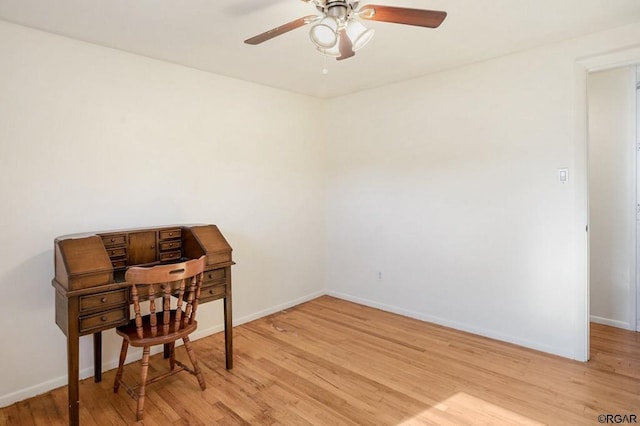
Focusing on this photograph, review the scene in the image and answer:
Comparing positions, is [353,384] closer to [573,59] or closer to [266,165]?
[266,165]

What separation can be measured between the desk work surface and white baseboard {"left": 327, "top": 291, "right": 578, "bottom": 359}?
1924mm

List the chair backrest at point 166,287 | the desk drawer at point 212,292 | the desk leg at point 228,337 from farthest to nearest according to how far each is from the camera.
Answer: the desk leg at point 228,337 → the desk drawer at point 212,292 → the chair backrest at point 166,287

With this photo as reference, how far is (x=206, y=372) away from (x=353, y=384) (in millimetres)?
1093

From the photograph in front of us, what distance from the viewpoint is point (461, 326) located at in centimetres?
341

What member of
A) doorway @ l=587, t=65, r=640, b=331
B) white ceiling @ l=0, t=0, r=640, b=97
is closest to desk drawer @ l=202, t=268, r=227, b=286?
white ceiling @ l=0, t=0, r=640, b=97

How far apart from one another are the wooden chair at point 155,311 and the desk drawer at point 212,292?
0.14m

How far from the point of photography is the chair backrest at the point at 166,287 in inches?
83.7

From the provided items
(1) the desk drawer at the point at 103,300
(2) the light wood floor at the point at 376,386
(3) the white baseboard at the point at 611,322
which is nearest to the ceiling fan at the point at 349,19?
(1) the desk drawer at the point at 103,300

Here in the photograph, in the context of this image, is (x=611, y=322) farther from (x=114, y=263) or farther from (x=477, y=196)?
(x=114, y=263)

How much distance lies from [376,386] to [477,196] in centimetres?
186

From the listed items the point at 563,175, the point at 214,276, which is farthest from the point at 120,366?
the point at 563,175

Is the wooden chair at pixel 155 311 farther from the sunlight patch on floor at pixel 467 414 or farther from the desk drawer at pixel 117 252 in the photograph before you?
the sunlight patch on floor at pixel 467 414

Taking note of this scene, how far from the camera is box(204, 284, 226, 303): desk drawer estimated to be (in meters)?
2.62

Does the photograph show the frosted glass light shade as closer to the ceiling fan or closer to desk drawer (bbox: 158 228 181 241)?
the ceiling fan
